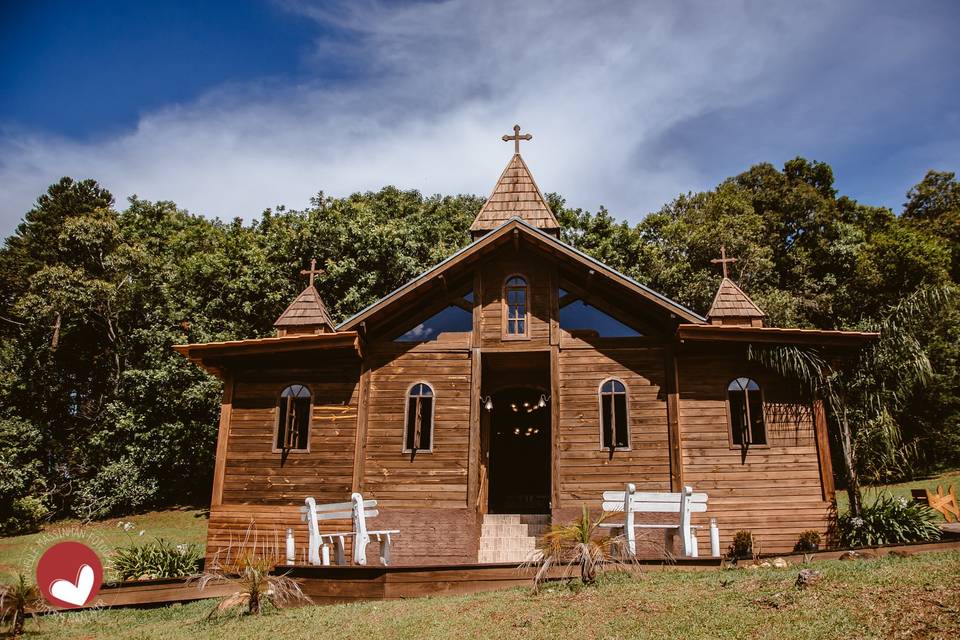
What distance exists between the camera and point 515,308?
53.8ft

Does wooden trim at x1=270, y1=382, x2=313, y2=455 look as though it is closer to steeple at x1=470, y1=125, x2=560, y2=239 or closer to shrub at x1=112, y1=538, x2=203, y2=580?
shrub at x1=112, y1=538, x2=203, y2=580

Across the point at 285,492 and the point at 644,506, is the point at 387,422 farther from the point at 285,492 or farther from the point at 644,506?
the point at 644,506

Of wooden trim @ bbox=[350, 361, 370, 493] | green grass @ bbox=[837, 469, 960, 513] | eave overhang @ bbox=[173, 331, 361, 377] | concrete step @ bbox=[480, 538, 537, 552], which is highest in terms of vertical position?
eave overhang @ bbox=[173, 331, 361, 377]

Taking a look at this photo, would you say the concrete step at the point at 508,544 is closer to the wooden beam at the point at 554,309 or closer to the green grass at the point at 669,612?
the wooden beam at the point at 554,309

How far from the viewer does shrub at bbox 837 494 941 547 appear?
13.1 m

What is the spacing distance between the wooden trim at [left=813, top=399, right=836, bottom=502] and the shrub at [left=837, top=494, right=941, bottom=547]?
0.74 metres

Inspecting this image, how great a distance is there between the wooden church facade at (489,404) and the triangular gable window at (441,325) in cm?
4

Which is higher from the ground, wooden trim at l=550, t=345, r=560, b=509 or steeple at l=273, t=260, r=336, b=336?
steeple at l=273, t=260, r=336, b=336

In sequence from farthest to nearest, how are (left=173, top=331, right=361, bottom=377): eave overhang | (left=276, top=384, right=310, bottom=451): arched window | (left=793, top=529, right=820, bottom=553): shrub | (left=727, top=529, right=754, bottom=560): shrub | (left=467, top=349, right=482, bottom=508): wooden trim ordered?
(left=276, top=384, right=310, bottom=451): arched window < (left=173, top=331, right=361, bottom=377): eave overhang < (left=467, top=349, right=482, bottom=508): wooden trim < (left=793, top=529, right=820, bottom=553): shrub < (left=727, top=529, right=754, bottom=560): shrub

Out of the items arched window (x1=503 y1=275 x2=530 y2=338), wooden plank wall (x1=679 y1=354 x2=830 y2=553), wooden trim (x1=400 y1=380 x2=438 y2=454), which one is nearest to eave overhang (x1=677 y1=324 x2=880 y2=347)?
wooden plank wall (x1=679 y1=354 x2=830 y2=553)

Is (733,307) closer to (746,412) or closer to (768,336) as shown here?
(768,336)

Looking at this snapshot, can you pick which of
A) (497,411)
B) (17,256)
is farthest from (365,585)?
(17,256)

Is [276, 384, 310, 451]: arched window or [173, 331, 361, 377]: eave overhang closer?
[173, 331, 361, 377]: eave overhang

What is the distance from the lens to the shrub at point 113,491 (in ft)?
92.8
